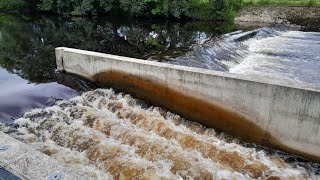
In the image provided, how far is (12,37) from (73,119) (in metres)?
13.1

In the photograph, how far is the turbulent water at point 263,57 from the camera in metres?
11.1

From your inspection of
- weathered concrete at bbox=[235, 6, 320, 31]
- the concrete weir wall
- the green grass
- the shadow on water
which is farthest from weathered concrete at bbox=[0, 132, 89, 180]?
the green grass

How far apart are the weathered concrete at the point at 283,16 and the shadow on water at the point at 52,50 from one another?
6402 millimetres

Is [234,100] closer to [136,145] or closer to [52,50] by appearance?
[136,145]

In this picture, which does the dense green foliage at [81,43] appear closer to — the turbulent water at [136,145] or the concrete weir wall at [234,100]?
the turbulent water at [136,145]

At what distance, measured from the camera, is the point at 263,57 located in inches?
530

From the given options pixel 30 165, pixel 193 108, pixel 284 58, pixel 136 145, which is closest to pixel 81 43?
pixel 284 58

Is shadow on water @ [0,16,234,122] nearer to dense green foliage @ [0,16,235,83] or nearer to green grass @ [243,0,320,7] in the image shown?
dense green foliage @ [0,16,235,83]

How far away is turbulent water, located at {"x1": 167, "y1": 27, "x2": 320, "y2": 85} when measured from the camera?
11.1 meters

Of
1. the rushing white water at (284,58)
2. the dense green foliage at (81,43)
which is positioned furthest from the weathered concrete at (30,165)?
the rushing white water at (284,58)

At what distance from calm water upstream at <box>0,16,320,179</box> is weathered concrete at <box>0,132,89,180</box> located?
167 centimetres

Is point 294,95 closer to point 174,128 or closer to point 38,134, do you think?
point 174,128

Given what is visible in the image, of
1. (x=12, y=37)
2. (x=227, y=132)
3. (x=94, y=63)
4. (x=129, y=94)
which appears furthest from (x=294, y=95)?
(x=12, y=37)

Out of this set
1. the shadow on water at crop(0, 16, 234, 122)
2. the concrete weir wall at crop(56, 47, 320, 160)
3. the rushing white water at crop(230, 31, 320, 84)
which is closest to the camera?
the concrete weir wall at crop(56, 47, 320, 160)
